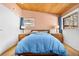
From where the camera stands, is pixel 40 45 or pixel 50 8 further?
pixel 40 45

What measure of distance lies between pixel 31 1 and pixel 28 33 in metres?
0.48

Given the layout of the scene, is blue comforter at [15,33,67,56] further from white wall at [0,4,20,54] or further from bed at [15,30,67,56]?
white wall at [0,4,20,54]

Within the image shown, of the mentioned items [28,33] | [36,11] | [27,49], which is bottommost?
[27,49]

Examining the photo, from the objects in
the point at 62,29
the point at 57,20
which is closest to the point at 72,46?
the point at 62,29

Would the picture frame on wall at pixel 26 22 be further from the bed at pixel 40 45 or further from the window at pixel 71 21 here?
the window at pixel 71 21

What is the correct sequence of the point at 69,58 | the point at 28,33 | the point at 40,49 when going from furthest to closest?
the point at 40,49 < the point at 28,33 < the point at 69,58

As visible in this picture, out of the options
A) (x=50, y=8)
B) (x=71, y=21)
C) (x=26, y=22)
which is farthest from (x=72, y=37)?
(x=26, y=22)

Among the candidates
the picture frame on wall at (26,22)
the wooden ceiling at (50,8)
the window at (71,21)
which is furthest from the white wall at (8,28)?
the window at (71,21)

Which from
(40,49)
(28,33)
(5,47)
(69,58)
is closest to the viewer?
(69,58)

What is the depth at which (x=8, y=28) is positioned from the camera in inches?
56.9

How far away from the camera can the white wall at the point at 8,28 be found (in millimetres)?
1375

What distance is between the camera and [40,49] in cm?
179

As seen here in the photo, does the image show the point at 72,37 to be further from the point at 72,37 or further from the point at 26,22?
the point at 26,22

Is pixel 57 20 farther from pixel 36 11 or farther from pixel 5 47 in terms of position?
pixel 5 47
